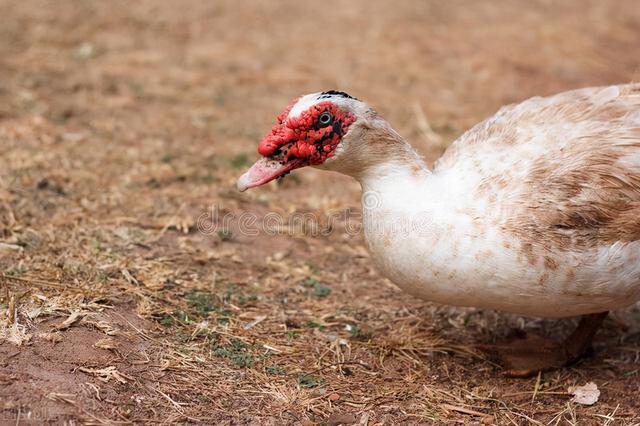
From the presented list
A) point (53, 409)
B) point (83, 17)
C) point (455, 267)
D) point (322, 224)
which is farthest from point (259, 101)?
point (53, 409)

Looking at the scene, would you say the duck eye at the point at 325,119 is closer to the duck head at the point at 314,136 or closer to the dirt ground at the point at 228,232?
the duck head at the point at 314,136

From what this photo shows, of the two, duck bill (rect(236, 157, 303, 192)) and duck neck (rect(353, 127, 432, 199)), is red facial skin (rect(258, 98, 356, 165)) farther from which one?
duck neck (rect(353, 127, 432, 199))

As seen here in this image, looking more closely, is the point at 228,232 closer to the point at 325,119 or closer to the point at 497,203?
the point at 325,119

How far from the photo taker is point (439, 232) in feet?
11.3

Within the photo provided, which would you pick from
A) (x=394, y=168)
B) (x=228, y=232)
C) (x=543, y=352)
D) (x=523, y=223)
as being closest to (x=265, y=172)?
(x=394, y=168)

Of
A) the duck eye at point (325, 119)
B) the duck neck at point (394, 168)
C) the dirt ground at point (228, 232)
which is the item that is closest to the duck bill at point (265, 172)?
the duck eye at point (325, 119)

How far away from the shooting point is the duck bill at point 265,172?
363 cm

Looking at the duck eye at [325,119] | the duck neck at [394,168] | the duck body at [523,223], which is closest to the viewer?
the duck body at [523,223]

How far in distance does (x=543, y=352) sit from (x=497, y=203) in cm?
112

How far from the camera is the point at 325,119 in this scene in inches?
140

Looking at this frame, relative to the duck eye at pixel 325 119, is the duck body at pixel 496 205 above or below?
below

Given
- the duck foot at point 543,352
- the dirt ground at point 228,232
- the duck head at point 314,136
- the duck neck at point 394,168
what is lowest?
the duck foot at point 543,352

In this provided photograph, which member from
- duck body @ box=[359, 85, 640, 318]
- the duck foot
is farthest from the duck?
the duck foot

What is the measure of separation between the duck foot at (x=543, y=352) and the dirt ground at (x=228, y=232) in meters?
0.06
